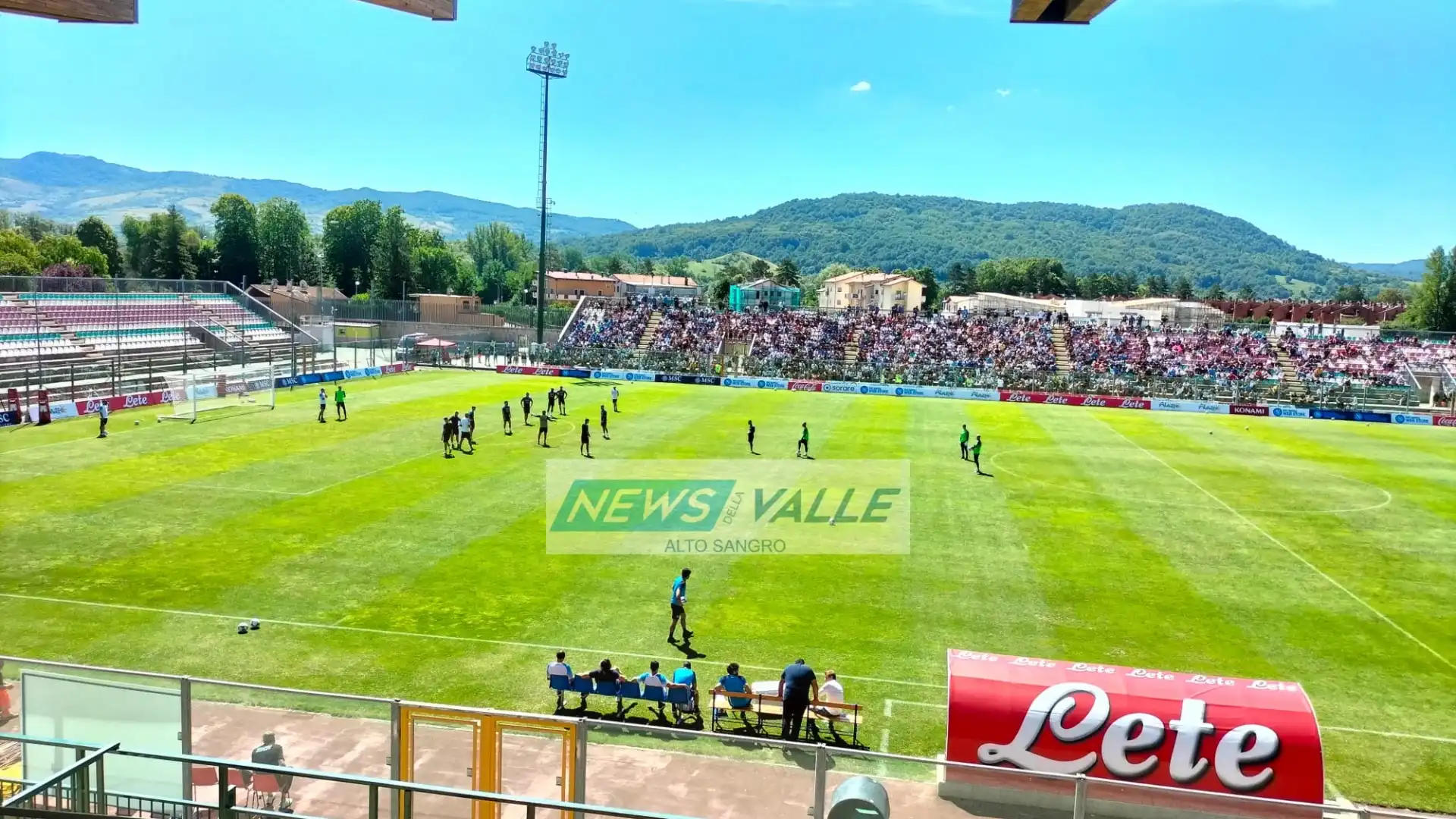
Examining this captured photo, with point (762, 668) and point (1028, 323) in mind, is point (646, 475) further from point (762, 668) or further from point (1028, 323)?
point (1028, 323)

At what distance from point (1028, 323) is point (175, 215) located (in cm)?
11200

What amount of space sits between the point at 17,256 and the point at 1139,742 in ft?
395

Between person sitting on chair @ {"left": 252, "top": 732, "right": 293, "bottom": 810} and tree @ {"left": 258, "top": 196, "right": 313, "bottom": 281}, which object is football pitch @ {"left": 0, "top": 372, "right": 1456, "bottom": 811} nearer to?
person sitting on chair @ {"left": 252, "top": 732, "right": 293, "bottom": 810}

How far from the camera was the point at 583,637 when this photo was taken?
15773mm

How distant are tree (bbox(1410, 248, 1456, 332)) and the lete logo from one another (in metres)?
116

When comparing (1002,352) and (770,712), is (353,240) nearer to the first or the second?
(1002,352)

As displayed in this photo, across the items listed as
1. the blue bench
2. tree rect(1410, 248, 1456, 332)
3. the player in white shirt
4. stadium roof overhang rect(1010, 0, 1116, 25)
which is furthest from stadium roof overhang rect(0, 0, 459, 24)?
tree rect(1410, 248, 1456, 332)

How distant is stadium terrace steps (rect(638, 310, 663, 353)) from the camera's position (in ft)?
232

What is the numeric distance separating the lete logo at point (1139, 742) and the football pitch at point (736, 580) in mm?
2439

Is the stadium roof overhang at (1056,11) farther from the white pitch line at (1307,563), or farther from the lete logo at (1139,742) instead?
the white pitch line at (1307,563)

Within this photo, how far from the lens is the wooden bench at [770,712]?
498 inches

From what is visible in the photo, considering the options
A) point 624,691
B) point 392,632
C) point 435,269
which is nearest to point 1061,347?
point 392,632

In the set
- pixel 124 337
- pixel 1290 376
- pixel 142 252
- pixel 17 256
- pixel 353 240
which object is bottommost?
pixel 1290 376

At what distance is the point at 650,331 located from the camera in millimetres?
73125
